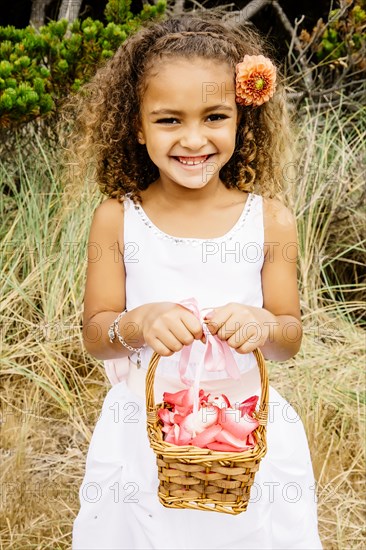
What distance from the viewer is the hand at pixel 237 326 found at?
1437mm

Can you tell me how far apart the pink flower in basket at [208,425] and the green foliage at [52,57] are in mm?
1850

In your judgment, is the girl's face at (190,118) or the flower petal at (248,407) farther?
the girl's face at (190,118)

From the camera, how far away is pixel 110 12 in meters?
3.41

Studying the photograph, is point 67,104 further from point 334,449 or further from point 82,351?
point 334,449

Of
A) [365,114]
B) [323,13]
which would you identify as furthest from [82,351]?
[323,13]

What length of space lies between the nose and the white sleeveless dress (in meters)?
0.24

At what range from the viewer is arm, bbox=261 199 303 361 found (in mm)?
1744

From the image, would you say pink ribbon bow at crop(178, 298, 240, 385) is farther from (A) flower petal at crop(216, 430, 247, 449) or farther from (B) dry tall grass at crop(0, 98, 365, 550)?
(B) dry tall grass at crop(0, 98, 365, 550)

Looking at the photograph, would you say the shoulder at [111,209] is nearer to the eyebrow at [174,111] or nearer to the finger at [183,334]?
the eyebrow at [174,111]

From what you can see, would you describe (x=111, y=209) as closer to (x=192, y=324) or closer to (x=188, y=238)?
(x=188, y=238)

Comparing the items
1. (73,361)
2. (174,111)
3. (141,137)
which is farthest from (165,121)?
(73,361)

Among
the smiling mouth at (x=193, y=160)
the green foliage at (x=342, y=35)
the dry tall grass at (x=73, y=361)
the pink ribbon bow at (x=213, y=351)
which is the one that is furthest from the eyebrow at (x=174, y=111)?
the green foliage at (x=342, y=35)

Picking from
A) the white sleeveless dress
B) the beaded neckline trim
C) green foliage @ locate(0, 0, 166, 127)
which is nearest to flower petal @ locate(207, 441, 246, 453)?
the white sleeveless dress

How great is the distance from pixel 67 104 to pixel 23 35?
37 centimetres
